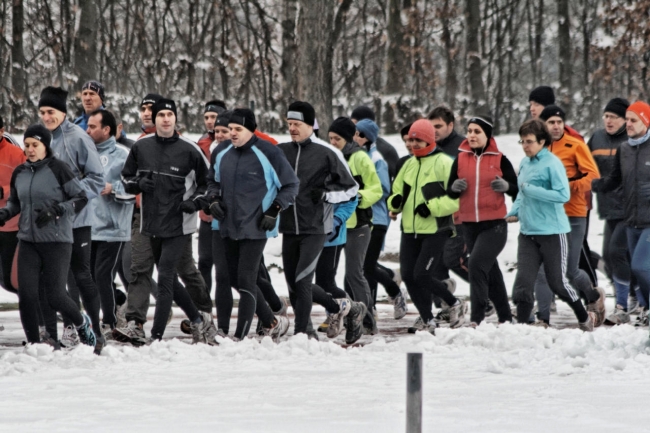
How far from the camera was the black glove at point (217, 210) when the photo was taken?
29.1ft

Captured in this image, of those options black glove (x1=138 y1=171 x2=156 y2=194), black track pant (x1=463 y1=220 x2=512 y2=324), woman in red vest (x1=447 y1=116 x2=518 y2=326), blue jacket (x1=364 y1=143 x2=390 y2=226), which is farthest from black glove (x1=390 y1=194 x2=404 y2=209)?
black glove (x1=138 y1=171 x2=156 y2=194)

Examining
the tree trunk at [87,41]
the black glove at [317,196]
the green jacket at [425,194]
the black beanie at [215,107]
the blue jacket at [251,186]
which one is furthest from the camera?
the tree trunk at [87,41]

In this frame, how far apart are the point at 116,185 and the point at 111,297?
3.01 ft

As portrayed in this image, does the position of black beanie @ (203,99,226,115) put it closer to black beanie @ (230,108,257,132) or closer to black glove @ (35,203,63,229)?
black beanie @ (230,108,257,132)

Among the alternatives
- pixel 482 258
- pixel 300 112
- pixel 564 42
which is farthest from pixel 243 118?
pixel 564 42

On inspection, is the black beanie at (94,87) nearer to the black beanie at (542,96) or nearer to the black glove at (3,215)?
the black glove at (3,215)

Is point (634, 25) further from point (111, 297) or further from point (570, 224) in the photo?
point (111, 297)

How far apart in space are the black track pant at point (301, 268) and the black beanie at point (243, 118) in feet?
3.04

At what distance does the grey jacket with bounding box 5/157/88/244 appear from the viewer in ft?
27.6

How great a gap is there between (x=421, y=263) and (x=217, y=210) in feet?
7.12

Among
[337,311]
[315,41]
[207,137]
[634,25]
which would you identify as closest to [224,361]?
[337,311]

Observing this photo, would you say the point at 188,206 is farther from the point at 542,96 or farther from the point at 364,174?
the point at 542,96

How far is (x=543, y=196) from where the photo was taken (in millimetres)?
9898

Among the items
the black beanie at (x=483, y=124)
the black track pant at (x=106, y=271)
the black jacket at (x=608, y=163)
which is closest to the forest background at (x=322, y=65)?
the black jacket at (x=608, y=163)
